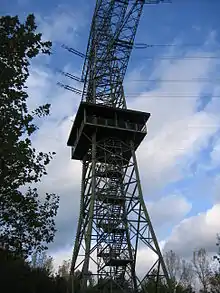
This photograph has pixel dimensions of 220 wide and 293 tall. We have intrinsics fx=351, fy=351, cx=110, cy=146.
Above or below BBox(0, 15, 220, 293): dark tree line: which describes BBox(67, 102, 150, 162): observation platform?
above

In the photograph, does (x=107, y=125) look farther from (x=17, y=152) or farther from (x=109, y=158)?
(x=17, y=152)

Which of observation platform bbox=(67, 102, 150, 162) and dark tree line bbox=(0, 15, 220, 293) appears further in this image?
observation platform bbox=(67, 102, 150, 162)

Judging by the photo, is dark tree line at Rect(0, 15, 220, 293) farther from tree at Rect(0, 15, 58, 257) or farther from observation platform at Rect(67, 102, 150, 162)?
observation platform at Rect(67, 102, 150, 162)

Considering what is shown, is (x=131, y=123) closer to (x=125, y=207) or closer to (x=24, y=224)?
(x=125, y=207)

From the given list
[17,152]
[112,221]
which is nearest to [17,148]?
[17,152]

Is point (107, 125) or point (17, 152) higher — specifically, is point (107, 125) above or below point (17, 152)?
above

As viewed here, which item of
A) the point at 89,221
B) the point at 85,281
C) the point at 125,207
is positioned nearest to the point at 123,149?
the point at 125,207

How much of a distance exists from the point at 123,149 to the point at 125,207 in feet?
15.7

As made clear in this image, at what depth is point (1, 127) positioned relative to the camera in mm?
8461

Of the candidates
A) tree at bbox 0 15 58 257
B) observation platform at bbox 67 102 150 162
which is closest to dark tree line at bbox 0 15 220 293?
tree at bbox 0 15 58 257

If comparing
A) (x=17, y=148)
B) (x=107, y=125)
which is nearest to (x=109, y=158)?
(x=107, y=125)

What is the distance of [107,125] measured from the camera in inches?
1045

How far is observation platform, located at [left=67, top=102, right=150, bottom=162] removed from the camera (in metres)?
26.6

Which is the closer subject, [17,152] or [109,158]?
[17,152]
